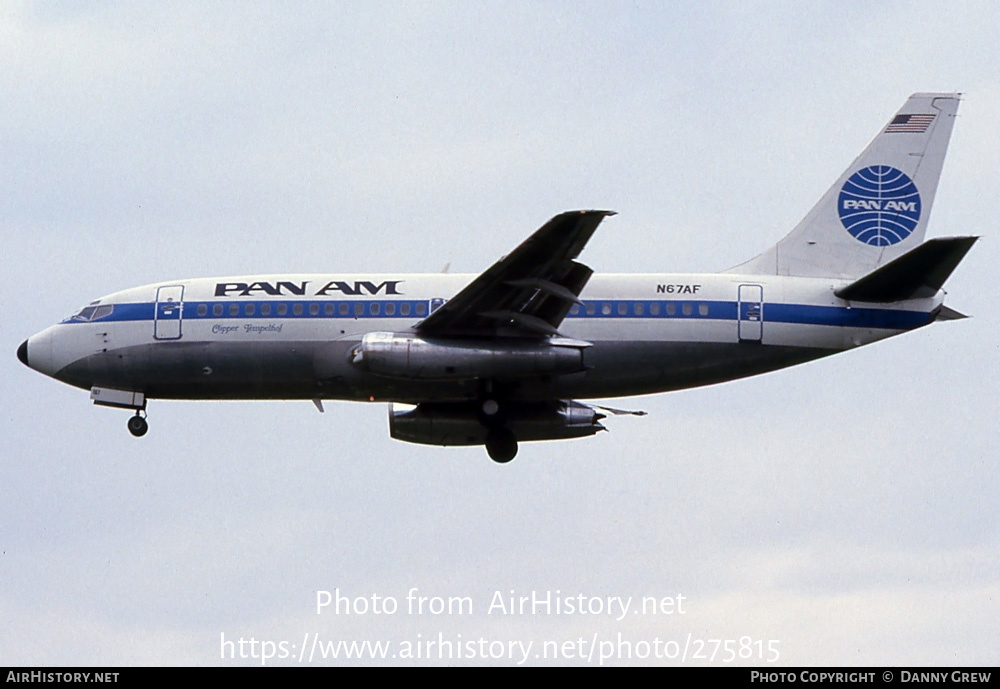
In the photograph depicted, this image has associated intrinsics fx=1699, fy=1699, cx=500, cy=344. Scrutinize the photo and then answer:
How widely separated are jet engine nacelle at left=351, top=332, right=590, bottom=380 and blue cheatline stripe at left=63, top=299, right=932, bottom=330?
1720mm

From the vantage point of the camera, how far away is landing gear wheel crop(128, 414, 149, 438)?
137 ft

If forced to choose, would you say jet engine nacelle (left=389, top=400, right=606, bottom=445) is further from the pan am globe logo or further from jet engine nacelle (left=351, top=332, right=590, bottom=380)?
the pan am globe logo

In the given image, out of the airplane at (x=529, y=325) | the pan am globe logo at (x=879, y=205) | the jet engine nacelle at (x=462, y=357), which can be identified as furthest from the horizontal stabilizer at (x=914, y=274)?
the jet engine nacelle at (x=462, y=357)

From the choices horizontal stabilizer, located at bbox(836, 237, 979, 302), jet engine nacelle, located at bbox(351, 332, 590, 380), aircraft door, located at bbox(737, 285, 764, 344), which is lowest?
jet engine nacelle, located at bbox(351, 332, 590, 380)

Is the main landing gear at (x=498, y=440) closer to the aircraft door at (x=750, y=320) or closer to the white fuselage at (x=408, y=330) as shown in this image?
the white fuselage at (x=408, y=330)

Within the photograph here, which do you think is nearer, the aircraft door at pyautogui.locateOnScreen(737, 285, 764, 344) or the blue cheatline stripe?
the blue cheatline stripe

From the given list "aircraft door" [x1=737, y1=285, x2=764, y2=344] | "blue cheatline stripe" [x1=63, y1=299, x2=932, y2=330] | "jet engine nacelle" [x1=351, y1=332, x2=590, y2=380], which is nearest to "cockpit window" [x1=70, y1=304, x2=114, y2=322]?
"blue cheatline stripe" [x1=63, y1=299, x2=932, y2=330]

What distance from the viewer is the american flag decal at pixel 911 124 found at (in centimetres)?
4272

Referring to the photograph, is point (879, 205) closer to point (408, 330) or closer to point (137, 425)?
point (408, 330)

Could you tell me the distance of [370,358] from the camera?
38219mm

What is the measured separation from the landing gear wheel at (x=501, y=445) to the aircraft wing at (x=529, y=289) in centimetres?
373

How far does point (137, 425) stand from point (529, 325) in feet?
34.2
